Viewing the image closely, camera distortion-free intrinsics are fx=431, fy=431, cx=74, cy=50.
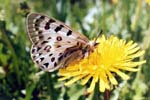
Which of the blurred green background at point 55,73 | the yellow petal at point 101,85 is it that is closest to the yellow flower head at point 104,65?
the yellow petal at point 101,85

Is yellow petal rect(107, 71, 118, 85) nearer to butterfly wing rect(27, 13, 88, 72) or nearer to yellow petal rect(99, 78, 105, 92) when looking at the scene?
yellow petal rect(99, 78, 105, 92)

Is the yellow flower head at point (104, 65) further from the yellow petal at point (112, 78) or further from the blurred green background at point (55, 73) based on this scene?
the blurred green background at point (55, 73)

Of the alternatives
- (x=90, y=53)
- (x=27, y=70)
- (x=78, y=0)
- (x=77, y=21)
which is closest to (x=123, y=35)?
(x=77, y=21)

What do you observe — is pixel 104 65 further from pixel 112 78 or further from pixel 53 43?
pixel 53 43

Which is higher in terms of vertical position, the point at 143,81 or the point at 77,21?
the point at 77,21

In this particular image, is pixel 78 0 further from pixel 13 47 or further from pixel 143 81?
pixel 143 81

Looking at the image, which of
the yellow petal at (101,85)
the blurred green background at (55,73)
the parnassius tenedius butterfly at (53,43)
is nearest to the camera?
the yellow petal at (101,85)

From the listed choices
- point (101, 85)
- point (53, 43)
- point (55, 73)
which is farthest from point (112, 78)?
point (55, 73)

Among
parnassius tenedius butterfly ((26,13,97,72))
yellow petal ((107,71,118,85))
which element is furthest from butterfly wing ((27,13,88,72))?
yellow petal ((107,71,118,85))
